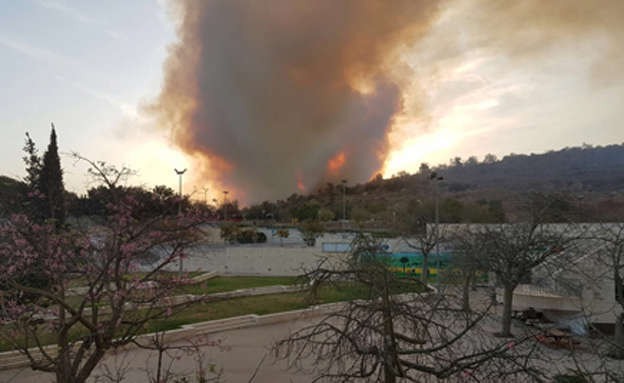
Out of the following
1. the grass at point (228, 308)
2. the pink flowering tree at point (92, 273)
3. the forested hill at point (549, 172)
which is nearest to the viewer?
the pink flowering tree at point (92, 273)

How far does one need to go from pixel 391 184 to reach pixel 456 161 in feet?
124

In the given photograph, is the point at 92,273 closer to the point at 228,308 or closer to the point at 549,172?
the point at 228,308

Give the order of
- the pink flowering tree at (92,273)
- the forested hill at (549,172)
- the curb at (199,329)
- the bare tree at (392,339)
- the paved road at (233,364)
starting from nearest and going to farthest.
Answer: the bare tree at (392,339), the pink flowering tree at (92,273), the paved road at (233,364), the curb at (199,329), the forested hill at (549,172)

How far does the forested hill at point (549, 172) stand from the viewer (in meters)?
97.9

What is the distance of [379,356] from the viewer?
219 inches

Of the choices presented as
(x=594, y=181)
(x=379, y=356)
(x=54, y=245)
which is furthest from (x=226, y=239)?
(x=594, y=181)

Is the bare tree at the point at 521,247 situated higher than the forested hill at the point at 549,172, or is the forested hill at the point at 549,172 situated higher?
the forested hill at the point at 549,172

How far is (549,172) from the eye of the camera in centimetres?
11975

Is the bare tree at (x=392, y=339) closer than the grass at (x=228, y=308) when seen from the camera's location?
Yes

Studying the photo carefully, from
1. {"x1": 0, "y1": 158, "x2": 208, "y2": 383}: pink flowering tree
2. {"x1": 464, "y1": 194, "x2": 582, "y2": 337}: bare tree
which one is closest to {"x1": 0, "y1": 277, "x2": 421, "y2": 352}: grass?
{"x1": 0, "y1": 158, "x2": 208, "y2": 383}: pink flowering tree

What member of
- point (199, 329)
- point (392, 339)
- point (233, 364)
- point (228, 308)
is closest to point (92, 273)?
point (392, 339)

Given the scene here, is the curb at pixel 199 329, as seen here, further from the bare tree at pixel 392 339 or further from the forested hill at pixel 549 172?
the forested hill at pixel 549 172

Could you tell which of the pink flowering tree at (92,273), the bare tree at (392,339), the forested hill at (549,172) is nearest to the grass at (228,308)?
the pink flowering tree at (92,273)

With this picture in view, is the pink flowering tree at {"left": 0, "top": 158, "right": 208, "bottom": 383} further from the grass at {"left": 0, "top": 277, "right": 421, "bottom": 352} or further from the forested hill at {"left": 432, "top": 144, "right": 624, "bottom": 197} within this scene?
the forested hill at {"left": 432, "top": 144, "right": 624, "bottom": 197}
